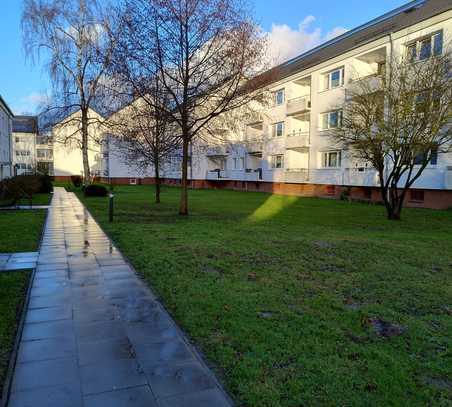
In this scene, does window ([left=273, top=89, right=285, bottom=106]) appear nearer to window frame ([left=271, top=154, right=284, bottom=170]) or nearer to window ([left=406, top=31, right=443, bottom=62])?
window frame ([left=271, top=154, right=284, bottom=170])

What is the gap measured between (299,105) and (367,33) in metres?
6.85

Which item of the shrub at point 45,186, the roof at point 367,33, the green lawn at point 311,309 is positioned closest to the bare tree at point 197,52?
the roof at point 367,33

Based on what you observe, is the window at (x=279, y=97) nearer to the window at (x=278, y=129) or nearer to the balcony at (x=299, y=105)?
the window at (x=278, y=129)

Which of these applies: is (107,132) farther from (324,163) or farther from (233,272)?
(233,272)

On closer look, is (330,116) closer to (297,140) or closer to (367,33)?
(297,140)

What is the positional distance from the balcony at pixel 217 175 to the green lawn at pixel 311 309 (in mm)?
33272

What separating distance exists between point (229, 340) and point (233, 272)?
270 cm

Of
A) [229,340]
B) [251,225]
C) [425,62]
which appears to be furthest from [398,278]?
[425,62]

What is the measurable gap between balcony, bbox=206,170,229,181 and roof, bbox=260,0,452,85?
13.8 metres

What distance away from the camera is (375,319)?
445 cm

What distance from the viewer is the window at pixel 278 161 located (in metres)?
33.6

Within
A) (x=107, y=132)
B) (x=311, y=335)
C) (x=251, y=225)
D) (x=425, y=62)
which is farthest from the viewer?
(x=107, y=132)

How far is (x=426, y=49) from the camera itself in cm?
1662

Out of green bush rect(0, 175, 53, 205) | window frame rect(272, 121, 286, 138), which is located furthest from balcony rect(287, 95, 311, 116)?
green bush rect(0, 175, 53, 205)
